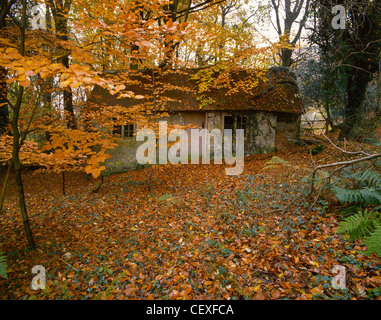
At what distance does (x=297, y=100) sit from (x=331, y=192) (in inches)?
321

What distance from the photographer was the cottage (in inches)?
424

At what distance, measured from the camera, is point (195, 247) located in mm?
4035

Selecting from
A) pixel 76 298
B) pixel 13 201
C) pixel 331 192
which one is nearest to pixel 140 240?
pixel 76 298

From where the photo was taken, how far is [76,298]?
3.23 meters

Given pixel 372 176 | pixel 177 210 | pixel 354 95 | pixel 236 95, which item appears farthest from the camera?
pixel 236 95

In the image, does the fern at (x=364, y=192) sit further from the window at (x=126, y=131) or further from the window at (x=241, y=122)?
the window at (x=126, y=131)

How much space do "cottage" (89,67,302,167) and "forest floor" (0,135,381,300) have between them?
4.61 metres

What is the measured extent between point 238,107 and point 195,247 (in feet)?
27.8

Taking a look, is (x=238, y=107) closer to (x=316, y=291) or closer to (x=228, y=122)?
(x=228, y=122)

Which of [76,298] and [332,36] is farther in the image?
[332,36]

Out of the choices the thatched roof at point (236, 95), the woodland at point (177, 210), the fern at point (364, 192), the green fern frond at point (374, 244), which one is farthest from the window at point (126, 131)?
the green fern frond at point (374, 244)

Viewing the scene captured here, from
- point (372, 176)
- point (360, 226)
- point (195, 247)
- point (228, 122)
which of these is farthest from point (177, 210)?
point (228, 122)

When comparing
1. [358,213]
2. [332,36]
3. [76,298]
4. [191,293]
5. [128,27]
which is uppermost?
[332,36]
